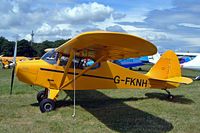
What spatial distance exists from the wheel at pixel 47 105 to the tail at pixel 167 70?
364cm

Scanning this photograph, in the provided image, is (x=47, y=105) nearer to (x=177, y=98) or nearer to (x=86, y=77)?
(x=86, y=77)

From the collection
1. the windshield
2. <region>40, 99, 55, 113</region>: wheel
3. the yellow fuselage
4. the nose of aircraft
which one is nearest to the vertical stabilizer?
the yellow fuselage

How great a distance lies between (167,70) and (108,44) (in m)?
4.32

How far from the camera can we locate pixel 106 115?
7.65m

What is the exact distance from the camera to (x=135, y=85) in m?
9.52

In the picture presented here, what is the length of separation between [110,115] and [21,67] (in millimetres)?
2974

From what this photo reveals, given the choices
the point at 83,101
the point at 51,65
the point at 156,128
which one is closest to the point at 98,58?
the point at 51,65

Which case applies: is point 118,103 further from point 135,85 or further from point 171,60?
point 171,60

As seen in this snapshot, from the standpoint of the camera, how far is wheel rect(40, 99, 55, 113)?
799 centimetres

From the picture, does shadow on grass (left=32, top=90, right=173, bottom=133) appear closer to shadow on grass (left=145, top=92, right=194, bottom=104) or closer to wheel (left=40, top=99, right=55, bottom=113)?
wheel (left=40, top=99, right=55, bottom=113)

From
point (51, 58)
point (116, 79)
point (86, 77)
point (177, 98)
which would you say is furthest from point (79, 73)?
point (177, 98)

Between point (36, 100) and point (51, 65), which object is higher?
point (51, 65)

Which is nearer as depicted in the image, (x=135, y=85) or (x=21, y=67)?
(x=21, y=67)

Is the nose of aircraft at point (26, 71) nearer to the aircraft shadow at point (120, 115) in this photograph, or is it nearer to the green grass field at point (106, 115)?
the green grass field at point (106, 115)
